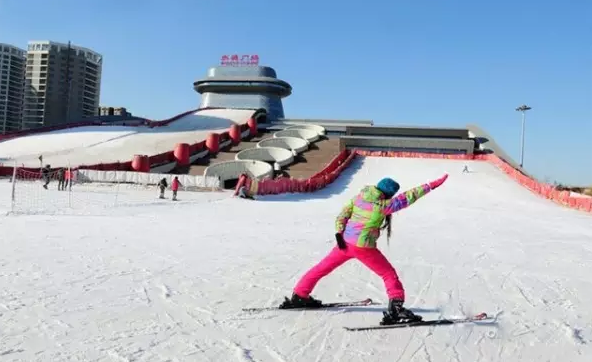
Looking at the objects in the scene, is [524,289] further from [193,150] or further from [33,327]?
[193,150]

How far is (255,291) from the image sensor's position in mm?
6027

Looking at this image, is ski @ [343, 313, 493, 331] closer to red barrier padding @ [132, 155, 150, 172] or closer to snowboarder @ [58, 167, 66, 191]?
snowboarder @ [58, 167, 66, 191]

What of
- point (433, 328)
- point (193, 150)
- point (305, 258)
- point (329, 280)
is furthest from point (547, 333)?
point (193, 150)

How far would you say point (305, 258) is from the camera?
862 centimetres

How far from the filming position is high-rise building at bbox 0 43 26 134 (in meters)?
94.6

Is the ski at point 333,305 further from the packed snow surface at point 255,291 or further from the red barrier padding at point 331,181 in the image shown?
the red barrier padding at point 331,181

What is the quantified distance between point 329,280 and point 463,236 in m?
7.30

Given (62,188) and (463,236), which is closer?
(463,236)

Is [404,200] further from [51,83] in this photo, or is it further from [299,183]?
[51,83]

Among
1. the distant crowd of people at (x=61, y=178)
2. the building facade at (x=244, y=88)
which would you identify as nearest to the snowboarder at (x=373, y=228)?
the distant crowd of people at (x=61, y=178)

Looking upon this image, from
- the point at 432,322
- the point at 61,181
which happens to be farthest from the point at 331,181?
the point at 432,322

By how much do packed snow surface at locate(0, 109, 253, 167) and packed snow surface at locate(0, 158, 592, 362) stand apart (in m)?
22.4

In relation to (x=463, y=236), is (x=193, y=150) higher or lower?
higher

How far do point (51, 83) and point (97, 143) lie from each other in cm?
6944
